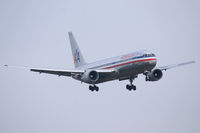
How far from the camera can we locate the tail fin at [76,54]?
86675 mm

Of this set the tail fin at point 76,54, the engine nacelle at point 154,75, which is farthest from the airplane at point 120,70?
the tail fin at point 76,54

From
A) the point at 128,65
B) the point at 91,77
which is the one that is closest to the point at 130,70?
the point at 128,65

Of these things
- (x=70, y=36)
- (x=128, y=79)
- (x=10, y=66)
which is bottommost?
(x=128, y=79)

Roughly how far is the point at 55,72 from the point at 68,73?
2409 mm

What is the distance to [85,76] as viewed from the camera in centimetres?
7075

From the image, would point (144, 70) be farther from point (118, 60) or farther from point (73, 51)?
point (73, 51)

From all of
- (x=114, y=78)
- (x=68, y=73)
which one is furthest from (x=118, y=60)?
(x=68, y=73)

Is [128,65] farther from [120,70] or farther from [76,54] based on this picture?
[76,54]

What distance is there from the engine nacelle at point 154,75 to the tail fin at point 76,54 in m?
17.3

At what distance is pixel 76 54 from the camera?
8906 centimetres

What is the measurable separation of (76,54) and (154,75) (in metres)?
21.8

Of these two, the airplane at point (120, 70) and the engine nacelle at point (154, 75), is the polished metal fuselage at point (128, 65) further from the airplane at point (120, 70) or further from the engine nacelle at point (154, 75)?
the engine nacelle at point (154, 75)

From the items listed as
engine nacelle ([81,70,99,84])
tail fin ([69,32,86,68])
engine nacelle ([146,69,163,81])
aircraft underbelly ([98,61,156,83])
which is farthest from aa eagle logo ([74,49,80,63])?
engine nacelle ([146,69,163,81])

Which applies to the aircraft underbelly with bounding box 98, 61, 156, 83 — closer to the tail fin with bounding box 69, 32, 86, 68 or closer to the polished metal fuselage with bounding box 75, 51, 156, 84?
the polished metal fuselage with bounding box 75, 51, 156, 84
